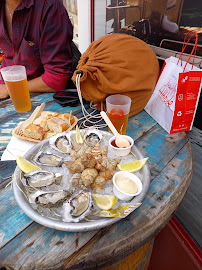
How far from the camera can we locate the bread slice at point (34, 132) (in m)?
1.26

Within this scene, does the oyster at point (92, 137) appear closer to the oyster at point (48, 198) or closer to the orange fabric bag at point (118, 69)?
the orange fabric bag at point (118, 69)

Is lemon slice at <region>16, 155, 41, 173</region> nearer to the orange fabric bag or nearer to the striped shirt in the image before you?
the orange fabric bag

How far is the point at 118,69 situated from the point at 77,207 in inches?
38.4

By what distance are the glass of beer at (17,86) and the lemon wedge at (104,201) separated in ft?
3.75

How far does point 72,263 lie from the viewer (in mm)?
703

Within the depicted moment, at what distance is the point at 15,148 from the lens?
124 centimetres

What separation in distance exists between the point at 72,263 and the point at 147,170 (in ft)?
1.78

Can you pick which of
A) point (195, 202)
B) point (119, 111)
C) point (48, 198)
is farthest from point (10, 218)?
point (195, 202)

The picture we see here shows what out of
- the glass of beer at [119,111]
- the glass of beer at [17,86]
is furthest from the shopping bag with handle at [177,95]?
the glass of beer at [17,86]

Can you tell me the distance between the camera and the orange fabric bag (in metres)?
1.35

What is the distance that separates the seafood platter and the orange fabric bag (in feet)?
1.35

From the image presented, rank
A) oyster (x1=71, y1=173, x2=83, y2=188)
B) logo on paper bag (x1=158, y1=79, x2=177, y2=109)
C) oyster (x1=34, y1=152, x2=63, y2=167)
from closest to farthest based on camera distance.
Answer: oyster (x1=71, y1=173, x2=83, y2=188) < oyster (x1=34, y1=152, x2=63, y2=167) < logo on paper bag (x1=158, y1=79, x2=177, y2=109)

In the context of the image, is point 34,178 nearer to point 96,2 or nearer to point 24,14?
point 24,14

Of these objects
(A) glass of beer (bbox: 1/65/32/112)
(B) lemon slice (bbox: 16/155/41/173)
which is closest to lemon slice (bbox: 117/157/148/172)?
(B) lemon slice (bbox: 16/155/41/173)
